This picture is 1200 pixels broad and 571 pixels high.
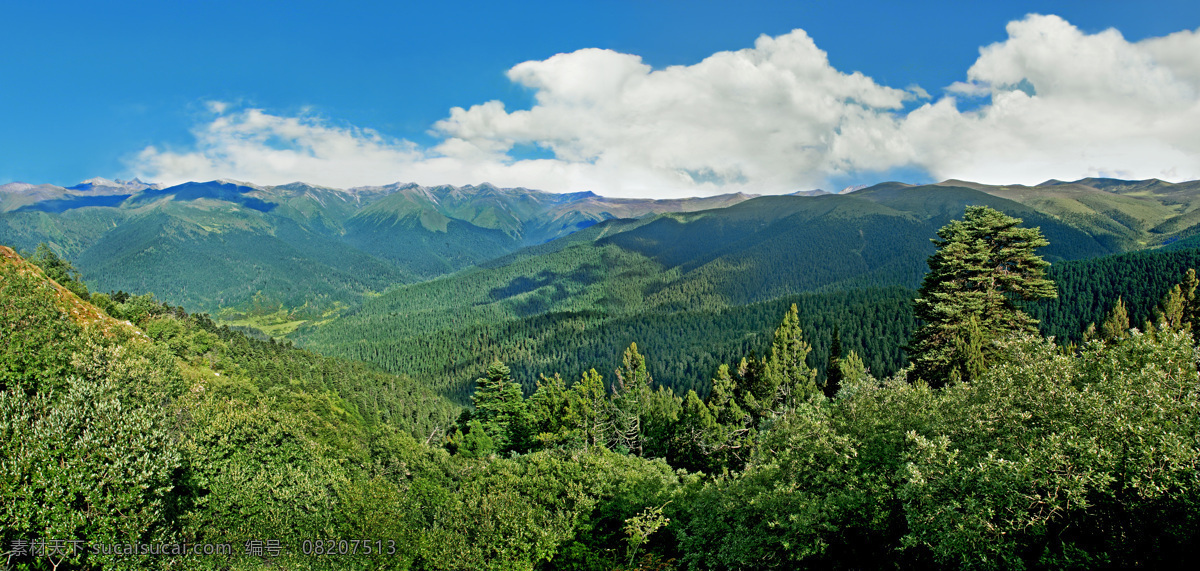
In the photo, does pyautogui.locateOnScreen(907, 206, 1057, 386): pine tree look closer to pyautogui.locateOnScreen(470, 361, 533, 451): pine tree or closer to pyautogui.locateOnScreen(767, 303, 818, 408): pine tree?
pyautogui.locateOnScreen(767, 303, 818, 408): pine tree

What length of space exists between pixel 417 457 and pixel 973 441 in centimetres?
4108

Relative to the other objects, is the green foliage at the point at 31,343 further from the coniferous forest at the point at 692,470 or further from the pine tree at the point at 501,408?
the pine tree at the point at 501,408

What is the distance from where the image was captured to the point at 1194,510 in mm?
13938

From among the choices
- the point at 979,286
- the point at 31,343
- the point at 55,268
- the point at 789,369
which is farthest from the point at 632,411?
the point at 55,268

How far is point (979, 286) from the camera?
41094mm

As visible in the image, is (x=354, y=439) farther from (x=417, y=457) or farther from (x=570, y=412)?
(x=570, y=412)

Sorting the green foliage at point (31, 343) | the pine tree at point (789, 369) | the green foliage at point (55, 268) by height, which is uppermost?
the green foliage at point (55, 268)

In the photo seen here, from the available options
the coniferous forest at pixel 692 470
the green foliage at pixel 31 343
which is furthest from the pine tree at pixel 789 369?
the green foliage at pixel 31 343

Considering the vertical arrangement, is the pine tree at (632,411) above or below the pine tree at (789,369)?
below

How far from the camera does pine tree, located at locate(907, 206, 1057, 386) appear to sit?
129 feet

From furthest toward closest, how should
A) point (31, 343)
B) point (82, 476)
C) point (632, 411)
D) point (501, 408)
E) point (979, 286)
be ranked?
point (632, 411) → point (501, 408) → point (979, 286) → point (31, 343) → point (82, 476)

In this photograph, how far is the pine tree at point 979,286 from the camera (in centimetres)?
3938

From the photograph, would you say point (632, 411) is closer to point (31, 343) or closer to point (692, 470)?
point (692, 470)

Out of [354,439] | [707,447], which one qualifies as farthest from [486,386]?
[707,447]
